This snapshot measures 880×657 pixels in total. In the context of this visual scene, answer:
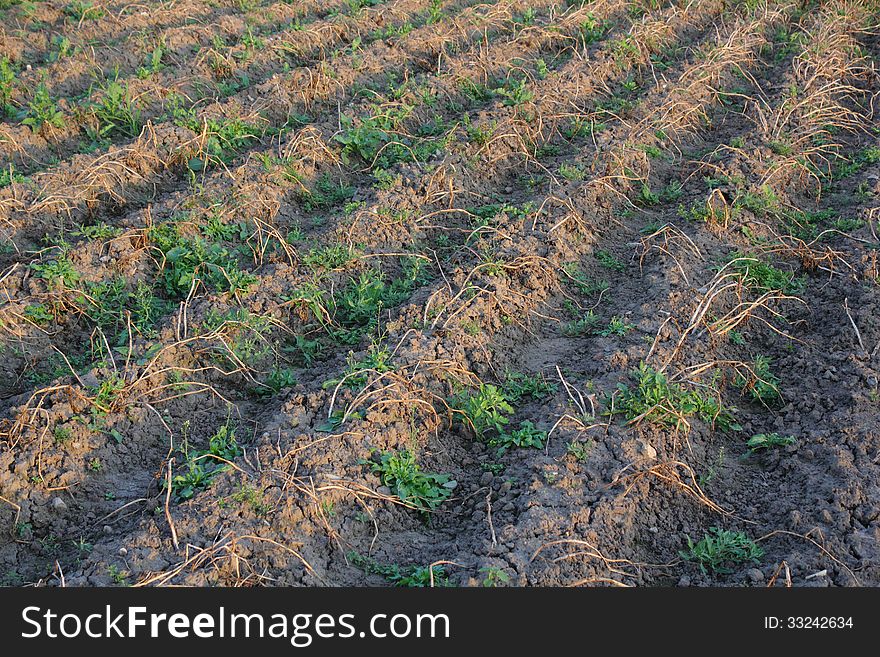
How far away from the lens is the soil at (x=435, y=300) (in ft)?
12.3

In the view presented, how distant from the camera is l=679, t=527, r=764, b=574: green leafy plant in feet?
11.9

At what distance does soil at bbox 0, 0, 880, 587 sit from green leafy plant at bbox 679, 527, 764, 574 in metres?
0.04

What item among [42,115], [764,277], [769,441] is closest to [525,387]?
[769,441]

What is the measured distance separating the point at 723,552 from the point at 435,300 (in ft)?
6.95

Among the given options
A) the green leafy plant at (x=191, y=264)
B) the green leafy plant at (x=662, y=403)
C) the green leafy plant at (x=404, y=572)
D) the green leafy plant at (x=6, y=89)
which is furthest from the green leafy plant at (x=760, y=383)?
the green leafy plant at (x=6, y=89)

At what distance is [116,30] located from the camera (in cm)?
789

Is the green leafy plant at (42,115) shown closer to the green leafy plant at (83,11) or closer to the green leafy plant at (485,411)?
the green leafy plant at (83,11)

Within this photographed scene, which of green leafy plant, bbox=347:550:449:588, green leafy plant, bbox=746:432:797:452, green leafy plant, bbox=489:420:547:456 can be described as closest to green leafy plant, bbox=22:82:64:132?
green leafy plant, bbox=489:420:547:456

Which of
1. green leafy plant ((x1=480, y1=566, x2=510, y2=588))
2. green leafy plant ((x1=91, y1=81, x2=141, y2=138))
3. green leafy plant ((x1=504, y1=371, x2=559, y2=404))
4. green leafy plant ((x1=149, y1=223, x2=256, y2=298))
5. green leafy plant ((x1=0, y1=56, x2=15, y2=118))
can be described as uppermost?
green leafy plant ((x1=0, y1=56, x2=15, y2=118))

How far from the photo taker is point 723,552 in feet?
12.1

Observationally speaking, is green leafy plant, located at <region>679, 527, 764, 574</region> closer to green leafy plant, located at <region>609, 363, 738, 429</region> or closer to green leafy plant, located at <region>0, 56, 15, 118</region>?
green leafy plant, located at <region>609, 363, 738, 429</region>

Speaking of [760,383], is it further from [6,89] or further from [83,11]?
[83,11]

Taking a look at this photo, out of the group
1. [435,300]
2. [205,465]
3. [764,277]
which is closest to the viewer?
[205,465]

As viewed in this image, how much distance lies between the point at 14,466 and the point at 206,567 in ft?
3.88
